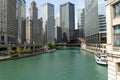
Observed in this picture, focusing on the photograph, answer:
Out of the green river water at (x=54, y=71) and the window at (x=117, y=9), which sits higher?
the window at (x=117, y=9)

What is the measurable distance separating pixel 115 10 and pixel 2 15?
137555 mm

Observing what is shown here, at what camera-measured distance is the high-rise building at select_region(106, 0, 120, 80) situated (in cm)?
1544

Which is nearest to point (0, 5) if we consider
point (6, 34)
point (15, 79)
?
point (6, 34)

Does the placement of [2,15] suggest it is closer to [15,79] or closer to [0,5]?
[0,5]

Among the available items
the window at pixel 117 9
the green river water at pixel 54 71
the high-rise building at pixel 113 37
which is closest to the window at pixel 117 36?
the high-rise building at pixel 113 37

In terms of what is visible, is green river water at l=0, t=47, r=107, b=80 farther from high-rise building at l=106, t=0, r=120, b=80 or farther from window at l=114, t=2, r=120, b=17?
window at l=114, t=2, r=120, b=17

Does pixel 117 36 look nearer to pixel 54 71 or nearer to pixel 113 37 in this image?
pixel 113 37

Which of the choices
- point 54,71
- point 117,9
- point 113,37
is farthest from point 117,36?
point 54,71

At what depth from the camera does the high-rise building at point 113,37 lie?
50.6ft

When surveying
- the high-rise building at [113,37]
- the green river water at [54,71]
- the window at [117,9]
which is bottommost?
the green river water at [54,71]

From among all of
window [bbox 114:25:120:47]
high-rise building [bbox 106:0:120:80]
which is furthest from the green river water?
window [bbox 114:25:120:47]

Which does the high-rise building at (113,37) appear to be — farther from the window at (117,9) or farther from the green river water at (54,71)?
the green river water at (54,71)

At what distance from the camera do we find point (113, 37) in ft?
54.2

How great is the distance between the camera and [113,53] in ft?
52.5
